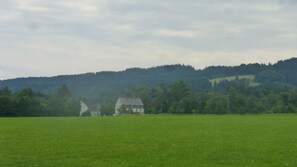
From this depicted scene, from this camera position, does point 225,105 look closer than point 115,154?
No

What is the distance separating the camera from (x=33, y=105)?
13162cm

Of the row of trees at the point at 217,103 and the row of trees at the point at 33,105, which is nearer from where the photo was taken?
the row of trees at the point at 33,105

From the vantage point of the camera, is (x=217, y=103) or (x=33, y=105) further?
(x=217, y=103)

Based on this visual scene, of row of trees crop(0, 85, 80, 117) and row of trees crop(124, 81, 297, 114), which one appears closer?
row of trees crop(0, 85, 80, 117)

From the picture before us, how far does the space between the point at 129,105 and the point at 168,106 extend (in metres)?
29.5

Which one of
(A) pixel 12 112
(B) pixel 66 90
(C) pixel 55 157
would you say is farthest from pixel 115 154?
(B) pixel 66 90

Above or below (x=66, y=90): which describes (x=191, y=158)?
below

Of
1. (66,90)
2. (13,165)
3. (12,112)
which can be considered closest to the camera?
(13,165)

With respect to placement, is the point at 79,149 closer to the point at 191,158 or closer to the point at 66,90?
the point at 191,158

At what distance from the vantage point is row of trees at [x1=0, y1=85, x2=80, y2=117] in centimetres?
12938

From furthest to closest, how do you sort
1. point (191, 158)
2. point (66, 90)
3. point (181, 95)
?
1. point (181, 95)
2. point (66, 90)
3. point (191, 158)

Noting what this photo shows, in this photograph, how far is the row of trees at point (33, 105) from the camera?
424 ft

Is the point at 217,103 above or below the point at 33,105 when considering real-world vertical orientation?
above

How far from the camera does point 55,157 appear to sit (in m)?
22.9
